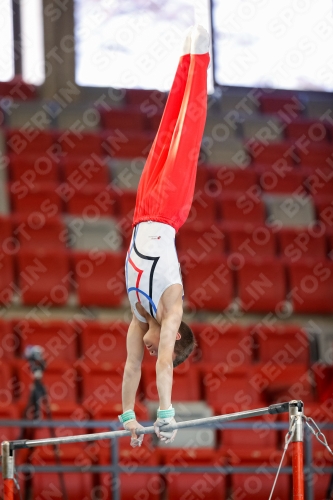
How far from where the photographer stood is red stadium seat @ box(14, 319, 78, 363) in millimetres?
7398

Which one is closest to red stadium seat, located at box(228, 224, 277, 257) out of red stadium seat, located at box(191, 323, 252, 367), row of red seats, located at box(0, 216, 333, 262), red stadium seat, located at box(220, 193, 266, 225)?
row of red seats, located at box(0, 216, 333, 262)

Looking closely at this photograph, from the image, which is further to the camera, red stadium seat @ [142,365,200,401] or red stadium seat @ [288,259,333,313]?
red stadium seat @ [288,259,333,313]

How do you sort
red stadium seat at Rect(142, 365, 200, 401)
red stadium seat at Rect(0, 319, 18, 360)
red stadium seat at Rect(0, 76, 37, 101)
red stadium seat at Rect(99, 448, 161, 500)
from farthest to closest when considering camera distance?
red stadium seat at Rect(0, 76, 37, 101) → red stadium seat at Rect(0, 319, 18, 360) → red stadium seat at Rect(142, 365, 200, 401) → red stadium seat at Rect(99, 448, 161, 500)

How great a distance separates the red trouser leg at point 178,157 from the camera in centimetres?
476

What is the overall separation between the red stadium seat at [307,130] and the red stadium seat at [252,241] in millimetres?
1833

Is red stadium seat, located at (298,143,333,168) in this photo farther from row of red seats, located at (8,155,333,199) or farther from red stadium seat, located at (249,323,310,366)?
red stadium seat, located at (249,323,310,366)

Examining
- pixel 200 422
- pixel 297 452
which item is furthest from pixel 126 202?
pixel 297 452

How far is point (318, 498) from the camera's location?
663cm

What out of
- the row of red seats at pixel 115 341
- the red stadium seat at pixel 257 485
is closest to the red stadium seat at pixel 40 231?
the row of red seats at pixel 115 341

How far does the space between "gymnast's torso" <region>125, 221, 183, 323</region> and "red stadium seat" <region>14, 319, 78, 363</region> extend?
2.75 metres

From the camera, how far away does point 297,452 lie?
4246 mm

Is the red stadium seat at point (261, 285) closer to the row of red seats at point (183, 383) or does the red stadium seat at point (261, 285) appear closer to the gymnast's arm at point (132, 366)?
the row of red seats at point (183, 383)

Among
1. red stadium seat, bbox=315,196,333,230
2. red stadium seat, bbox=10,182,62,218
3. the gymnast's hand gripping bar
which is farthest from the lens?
red stadium seat, bbox=315,196,333,230

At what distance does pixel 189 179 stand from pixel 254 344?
3.37m
